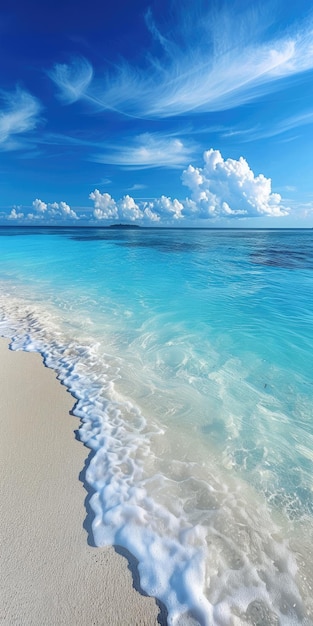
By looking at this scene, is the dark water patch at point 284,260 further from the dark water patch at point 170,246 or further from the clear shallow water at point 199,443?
the clear shallow water at point 199,443

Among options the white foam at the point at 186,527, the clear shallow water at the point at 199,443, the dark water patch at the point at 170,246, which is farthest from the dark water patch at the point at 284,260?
the white foam at the point at 186,527

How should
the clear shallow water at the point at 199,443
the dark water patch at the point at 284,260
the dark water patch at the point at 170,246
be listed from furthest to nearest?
the dark water patch at the point at 170,246, the dark water patch at the point at 284,260, the clear shallow water at the point at 199,443

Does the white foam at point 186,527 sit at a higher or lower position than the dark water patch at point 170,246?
lower

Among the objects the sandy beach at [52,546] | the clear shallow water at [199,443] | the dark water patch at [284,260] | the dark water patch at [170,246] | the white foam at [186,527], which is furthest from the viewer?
the dark water patch at [170,246]

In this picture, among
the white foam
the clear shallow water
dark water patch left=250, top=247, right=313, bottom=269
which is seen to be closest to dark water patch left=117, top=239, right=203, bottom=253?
dark water patch left=250, top=247, right=313, bottom=269

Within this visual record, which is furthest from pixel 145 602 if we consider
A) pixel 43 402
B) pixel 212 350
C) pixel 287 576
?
pixel 212 350

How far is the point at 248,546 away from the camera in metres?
2.71

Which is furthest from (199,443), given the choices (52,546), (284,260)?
(284,260)

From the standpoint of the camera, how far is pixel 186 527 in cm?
285

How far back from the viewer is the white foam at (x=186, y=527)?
7.54ft

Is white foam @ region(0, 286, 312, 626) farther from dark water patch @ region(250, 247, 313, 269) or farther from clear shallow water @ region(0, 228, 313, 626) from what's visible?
dark water patch @ region(250, 247, 313, 269)

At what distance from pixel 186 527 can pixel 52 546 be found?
132 centimetres

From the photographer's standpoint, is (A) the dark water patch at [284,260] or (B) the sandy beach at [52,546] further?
(A) the dark water patch at [284,260]

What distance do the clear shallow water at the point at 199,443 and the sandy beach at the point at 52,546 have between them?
0.19 metres
